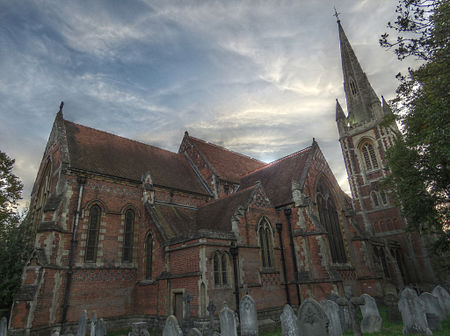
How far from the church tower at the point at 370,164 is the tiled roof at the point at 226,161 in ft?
45.7

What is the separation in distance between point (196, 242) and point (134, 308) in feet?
20.4

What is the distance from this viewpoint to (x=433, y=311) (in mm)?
11258

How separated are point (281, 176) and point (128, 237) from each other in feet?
37.0

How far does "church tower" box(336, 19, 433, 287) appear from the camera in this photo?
104 ft

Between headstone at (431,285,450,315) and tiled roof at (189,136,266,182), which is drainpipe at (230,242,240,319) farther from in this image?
headstone at (431,285,450,315)

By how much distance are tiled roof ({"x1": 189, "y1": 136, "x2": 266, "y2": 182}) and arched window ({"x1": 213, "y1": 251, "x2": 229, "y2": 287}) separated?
9470mm

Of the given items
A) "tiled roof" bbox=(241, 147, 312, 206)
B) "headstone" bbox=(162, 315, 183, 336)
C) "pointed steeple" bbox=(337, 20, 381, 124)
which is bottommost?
"headstone" bbox=(162, 315, 183, 336)

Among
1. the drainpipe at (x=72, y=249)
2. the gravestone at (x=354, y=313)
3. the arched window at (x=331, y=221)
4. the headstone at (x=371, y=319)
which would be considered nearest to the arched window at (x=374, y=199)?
the arched window at (x=331, y=221)

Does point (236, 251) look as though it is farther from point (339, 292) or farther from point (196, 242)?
point (339, 292)

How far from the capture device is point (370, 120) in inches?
1578

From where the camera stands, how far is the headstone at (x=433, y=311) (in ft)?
33.3

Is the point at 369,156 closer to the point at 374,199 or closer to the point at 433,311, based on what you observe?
the point at 374,199

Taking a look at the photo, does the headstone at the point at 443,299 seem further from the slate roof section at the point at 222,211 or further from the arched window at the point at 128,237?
the arched window at the point at 128,237

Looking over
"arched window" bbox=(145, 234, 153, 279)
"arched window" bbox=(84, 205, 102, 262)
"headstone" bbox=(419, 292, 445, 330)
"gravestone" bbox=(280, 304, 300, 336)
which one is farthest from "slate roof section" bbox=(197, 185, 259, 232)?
"headstone" bbox=(419, 292, 445, 330)
